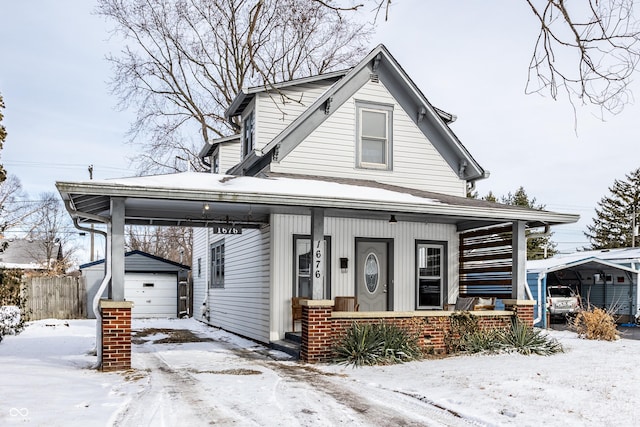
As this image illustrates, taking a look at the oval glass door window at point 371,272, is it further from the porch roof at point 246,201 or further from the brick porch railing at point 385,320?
the brick porch railing at point 385,320

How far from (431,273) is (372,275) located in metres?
1.59

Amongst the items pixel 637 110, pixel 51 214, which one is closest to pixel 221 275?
pixel 637 110

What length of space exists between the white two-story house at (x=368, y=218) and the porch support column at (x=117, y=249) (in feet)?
8.59

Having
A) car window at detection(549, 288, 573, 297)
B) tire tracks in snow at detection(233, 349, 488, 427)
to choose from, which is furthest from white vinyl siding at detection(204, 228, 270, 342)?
car window at detection(549, 288, 573, 297)

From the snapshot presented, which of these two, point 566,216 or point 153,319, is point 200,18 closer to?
point 153,319

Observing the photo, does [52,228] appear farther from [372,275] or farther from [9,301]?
[372,275]

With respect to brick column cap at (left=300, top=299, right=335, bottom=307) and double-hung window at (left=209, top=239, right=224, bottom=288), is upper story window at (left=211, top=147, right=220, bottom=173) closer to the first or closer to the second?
double-hung window at (left=209, top=239, right=224, bottom=288)

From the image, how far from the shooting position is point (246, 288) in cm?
1425

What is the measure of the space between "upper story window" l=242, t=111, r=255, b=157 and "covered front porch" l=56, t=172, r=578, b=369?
275 cm

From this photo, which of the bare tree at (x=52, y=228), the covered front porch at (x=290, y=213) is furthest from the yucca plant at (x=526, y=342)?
the bare tree at (x=52, y=228)

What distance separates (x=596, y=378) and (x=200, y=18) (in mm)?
20965

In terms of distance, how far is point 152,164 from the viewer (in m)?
27.9

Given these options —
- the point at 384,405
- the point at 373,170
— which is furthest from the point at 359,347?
the point at 373,170

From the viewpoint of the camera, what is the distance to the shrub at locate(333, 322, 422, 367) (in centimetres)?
971
